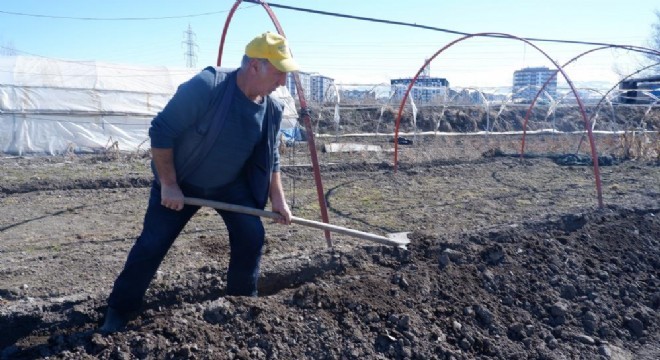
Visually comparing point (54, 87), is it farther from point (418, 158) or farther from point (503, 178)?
point (503, 178)

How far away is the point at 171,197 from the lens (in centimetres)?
324

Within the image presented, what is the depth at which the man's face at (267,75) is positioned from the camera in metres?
3.22

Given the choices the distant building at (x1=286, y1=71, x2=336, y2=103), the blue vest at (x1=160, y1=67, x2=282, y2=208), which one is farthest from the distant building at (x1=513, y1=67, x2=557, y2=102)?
the blue vest at (x1=160, y1=67, x2=282, y2=208)

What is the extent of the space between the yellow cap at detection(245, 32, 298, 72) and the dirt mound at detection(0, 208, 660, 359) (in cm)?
139

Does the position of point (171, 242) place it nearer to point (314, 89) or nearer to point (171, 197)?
point (171, 197)

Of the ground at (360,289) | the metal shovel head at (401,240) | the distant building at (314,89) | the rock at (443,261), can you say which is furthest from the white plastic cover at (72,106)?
the rock at (443,261)

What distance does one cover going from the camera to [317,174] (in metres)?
5.25

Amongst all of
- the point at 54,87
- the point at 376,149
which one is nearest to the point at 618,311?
the point at 376,149

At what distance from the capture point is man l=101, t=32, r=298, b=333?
3.18 m

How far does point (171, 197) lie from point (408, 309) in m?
1.64

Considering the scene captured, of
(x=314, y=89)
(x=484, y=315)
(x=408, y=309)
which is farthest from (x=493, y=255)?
(x=314, y=89)

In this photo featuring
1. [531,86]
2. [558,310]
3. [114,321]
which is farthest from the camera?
[531,86]

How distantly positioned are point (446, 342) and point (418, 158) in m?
10.7

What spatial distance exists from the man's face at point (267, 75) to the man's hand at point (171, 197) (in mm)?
712
